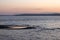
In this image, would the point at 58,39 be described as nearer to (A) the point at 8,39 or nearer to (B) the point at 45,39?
(B) the point at 45,39

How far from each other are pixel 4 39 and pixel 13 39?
318mm

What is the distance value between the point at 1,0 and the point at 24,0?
76 centimetres

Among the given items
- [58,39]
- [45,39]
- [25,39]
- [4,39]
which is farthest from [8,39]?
[58,39]

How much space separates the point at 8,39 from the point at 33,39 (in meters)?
0.90

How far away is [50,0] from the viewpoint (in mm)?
5348

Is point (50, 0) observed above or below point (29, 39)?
above

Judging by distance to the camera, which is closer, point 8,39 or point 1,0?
Answer: point 1,0

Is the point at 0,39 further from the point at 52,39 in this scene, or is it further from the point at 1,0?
the point at 52,39

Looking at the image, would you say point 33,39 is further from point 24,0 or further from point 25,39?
point 24,0

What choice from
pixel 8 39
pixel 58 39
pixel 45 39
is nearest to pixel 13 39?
pixel 8 39

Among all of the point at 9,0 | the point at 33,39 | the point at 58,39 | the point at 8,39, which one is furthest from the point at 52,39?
the point at 9,0

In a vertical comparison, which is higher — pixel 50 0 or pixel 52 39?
pixel 50 0

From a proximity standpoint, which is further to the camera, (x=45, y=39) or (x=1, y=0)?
(x=45, y=39)

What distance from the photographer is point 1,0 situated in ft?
Answer: 17.0
